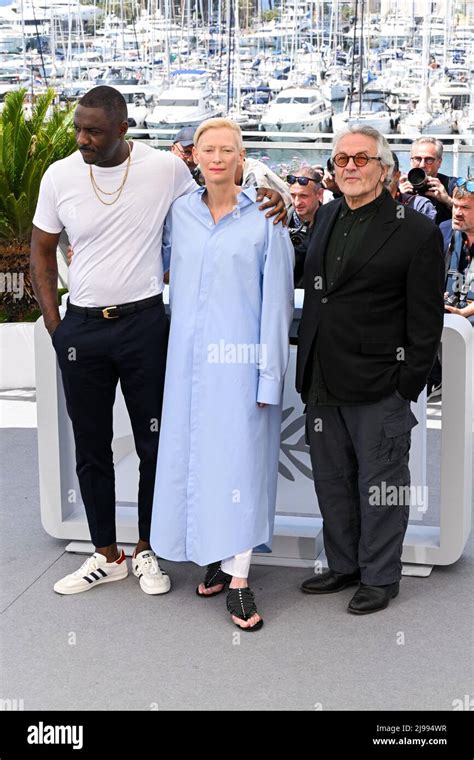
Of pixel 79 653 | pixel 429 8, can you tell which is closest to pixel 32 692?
pixel 79 653

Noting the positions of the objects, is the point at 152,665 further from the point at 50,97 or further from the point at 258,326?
the point at 50,97

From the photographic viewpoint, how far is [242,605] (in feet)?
13.7

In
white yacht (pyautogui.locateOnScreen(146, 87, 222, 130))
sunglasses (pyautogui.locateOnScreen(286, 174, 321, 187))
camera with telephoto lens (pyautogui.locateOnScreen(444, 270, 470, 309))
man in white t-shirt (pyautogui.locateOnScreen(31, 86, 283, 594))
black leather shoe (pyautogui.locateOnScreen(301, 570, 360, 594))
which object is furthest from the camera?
white yacht (pyautogui.locateOnScreen(146, 87, 222, 130))

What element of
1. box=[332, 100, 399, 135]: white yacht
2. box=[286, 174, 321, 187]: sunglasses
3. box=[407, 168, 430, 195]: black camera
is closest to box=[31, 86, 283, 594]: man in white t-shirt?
box=[286, 174, 321, 187]: sunglasses

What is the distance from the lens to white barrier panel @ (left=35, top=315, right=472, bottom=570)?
4465 mm

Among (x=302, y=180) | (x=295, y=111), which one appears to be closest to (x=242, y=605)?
(x=302, y=180)

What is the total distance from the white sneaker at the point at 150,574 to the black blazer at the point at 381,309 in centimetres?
107

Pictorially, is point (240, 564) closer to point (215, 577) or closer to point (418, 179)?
point (215, 577)

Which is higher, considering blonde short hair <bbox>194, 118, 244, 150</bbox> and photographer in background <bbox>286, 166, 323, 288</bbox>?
blonde short hair <bbox>194, 118, 244, 150</bbox>

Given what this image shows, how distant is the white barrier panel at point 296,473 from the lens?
4465 mm

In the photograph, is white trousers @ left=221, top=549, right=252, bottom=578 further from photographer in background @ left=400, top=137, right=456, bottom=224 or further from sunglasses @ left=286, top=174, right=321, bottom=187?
photographer in background @ left=400, top=137, right=456, bottom=224

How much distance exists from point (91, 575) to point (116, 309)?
111 cm

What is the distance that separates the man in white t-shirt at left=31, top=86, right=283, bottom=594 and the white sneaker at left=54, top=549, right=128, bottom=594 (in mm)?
373

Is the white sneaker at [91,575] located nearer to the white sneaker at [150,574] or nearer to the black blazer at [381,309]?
the white sneaker at [150,574]
